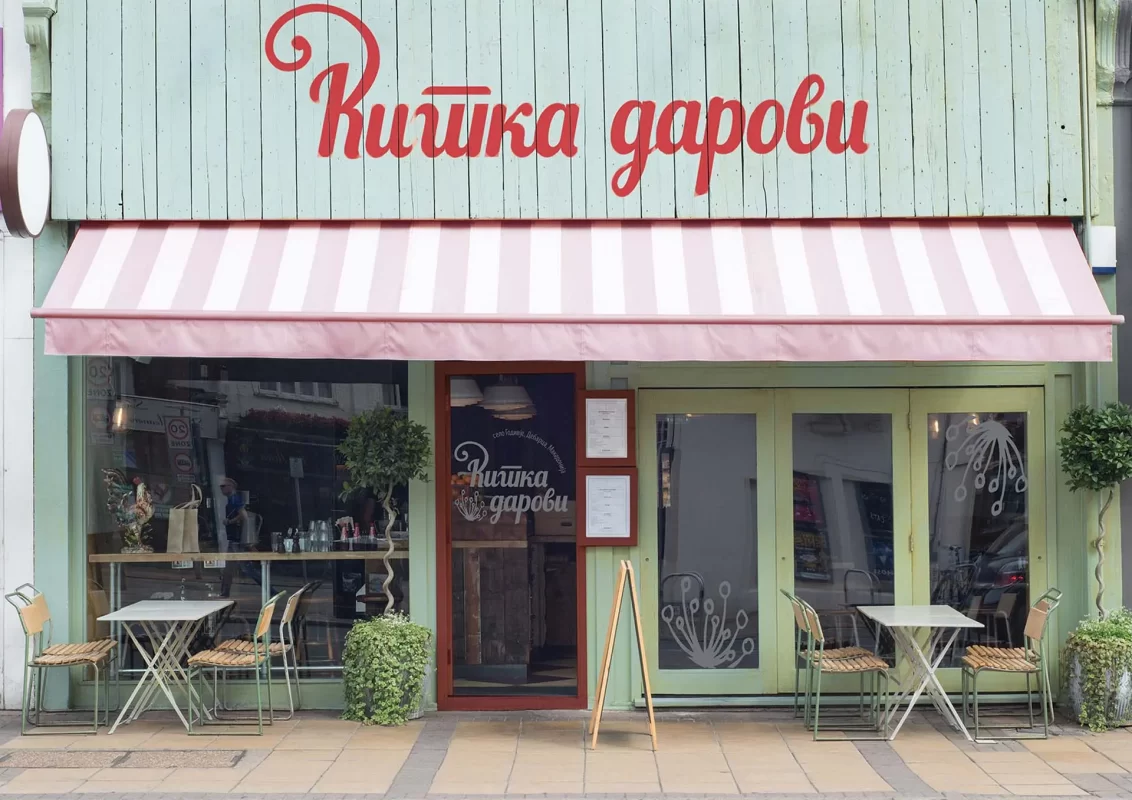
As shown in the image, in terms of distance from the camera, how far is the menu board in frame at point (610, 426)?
28.2ft

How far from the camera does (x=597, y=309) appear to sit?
7.59 metres

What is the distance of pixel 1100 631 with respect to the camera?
8055 millimetres

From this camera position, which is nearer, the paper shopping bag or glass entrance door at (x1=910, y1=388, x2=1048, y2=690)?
glass entrance door at (x1=910, y1=388, x2=1048, y2=690)

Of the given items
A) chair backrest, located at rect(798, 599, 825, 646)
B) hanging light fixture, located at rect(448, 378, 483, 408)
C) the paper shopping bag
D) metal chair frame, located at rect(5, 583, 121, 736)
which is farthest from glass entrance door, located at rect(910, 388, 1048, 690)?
metal chair frame, located at rect(5, 583, 121, 736)

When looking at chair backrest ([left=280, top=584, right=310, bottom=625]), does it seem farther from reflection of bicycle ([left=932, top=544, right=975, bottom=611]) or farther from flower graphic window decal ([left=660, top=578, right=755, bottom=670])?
reflection of bicycle ([left=932, top=544, right=975, bottom=611])

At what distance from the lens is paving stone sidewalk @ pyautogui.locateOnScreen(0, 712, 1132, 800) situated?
6.70 metres

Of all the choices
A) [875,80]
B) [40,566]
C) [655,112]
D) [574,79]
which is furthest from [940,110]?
[40,566]

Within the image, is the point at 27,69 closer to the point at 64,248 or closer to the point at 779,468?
the point at 64,248

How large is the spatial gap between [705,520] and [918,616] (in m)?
1.63

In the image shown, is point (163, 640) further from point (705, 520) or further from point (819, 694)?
point (819, 694)

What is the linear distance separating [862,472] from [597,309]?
2.51m

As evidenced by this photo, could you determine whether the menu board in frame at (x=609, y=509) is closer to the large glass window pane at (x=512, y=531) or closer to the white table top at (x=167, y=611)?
the large glass window pane at (x=512, y=531)

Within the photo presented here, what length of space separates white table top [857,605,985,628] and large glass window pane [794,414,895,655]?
25cm

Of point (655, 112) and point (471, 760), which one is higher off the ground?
point (655, 112)
